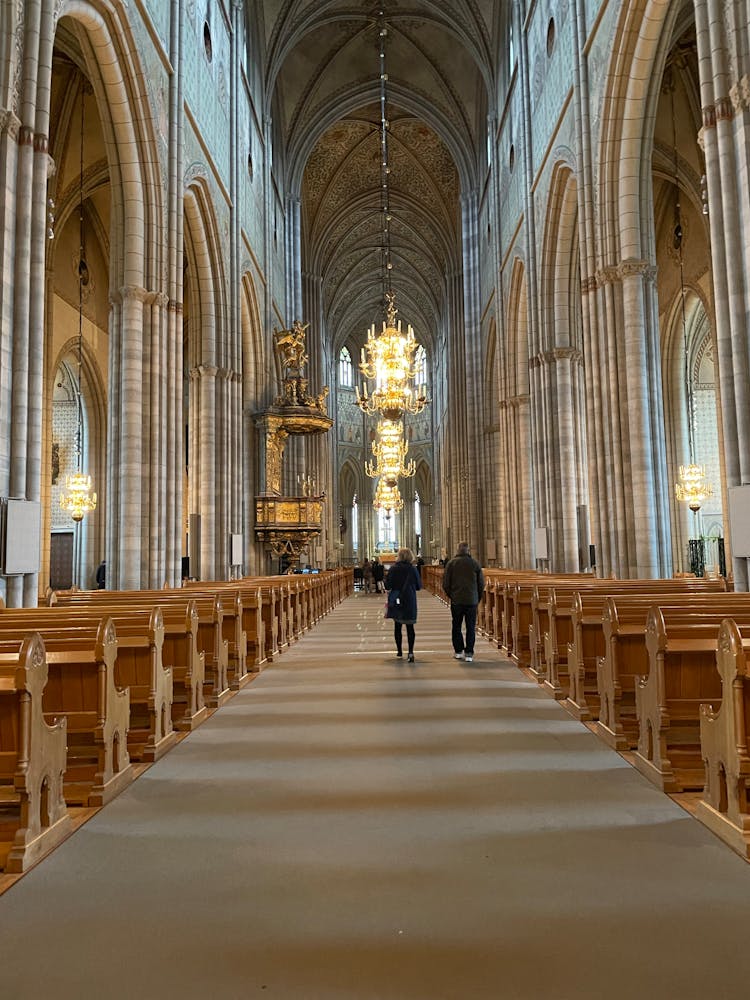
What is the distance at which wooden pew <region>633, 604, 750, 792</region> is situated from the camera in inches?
165

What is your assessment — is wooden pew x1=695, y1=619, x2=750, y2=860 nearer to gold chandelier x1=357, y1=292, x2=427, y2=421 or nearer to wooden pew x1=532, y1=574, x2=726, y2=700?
wooden pew x1=532, y1=574, x2=726, y2=700

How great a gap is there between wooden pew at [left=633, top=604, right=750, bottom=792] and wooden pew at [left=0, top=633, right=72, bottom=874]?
10.0 feet

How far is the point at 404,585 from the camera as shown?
938 cm

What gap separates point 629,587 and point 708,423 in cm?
1806

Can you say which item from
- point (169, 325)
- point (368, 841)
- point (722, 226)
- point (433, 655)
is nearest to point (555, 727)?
point (368, 841)

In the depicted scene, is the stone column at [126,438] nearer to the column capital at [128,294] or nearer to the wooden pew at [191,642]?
the column capital at [128,294]

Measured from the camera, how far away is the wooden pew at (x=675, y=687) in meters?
4.20

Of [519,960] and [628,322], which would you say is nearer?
[519,960]

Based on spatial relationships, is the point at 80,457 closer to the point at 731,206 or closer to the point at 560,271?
the point at 560,271

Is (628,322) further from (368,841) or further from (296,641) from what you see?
(368,841)

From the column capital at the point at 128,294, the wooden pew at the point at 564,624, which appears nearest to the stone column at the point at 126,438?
the column capital at the point at 128,294

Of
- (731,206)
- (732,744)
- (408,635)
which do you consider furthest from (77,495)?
(732,744)

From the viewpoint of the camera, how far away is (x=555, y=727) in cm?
567

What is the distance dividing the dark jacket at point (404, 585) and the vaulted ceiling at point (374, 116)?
63.5 feet
